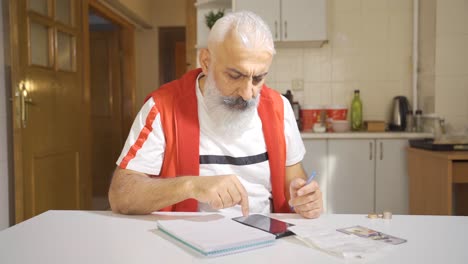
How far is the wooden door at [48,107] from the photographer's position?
2.56m

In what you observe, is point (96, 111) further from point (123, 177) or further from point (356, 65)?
point (123, 177)

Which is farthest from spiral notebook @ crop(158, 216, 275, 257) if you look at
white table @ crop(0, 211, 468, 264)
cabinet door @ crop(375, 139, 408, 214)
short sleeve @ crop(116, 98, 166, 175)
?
cabinet door @ crop(375, 139, 408, 214)

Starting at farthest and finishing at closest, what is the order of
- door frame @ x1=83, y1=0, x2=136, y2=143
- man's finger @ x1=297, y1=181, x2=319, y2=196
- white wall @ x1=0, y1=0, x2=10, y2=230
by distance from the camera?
1. door frame @ x1=83, y1=0, x2=136, y2=143
2. white wall @ x1=0, y1=0, x2=10, y2=230
3. man's finger @ x1=297, y1=181, x2=319, y2=196

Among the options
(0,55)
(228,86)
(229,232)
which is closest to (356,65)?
(228,86)

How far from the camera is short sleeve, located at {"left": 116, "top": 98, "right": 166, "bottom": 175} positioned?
1.35 metres

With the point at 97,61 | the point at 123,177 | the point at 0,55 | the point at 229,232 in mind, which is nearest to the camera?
the point at 229,232

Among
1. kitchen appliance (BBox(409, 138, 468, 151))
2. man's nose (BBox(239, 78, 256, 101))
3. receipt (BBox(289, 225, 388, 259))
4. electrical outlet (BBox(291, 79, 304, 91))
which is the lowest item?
receipt (BBox(289, 225, 388, 259))

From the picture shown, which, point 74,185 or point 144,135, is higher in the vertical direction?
point 144,135

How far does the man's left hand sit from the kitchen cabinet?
7.85 ft

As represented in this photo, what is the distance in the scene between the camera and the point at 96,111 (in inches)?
205

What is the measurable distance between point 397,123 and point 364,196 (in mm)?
705

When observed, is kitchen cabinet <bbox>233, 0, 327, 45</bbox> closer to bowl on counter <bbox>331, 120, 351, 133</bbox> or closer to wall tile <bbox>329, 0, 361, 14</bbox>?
wall tile <bbox>329, 0, 361, 14</bbox>

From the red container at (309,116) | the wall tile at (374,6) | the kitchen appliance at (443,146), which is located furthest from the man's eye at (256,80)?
the wall tile at (374,6)

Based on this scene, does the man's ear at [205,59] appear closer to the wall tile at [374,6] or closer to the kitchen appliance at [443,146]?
the kitchen appliance at [443,146]
